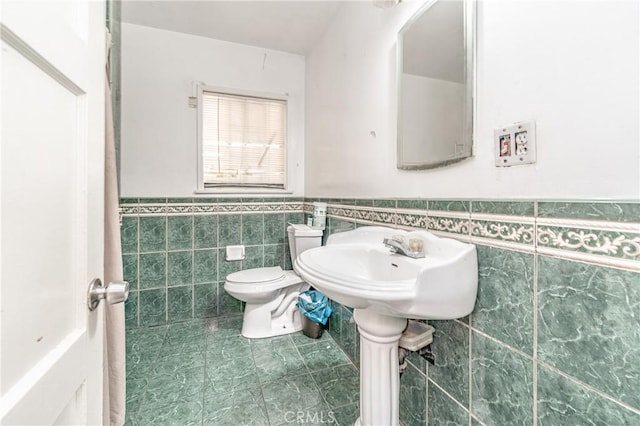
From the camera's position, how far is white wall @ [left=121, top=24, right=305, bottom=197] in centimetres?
205

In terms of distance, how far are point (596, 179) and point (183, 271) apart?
238 cm

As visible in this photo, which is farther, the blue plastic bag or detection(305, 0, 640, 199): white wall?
the blue plastic bag

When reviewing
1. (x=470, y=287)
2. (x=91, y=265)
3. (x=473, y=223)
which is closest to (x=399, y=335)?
(x=470, y=287)

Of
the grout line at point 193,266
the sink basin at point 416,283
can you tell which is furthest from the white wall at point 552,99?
the grout line at point 193,266

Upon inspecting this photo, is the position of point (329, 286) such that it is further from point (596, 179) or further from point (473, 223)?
point (596, 179)

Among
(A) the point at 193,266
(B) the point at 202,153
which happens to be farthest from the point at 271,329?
(B) the point at 202,153

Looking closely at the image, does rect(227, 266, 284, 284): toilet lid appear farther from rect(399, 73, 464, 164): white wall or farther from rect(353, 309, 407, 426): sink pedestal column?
rect(399, 73, 464, 164): white wall

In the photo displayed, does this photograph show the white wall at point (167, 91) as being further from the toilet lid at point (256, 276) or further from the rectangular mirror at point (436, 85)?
the rectangular mirror at point (436, 85)

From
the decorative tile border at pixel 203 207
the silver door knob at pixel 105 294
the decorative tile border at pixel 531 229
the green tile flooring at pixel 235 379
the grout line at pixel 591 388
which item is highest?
the decorative tile border at pixel 203 207

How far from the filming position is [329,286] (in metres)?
0.77

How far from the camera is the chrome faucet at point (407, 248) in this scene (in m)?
0.99

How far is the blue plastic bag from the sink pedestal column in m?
0.87

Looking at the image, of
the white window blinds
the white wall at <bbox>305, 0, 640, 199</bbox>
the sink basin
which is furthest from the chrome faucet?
the white window blinds
